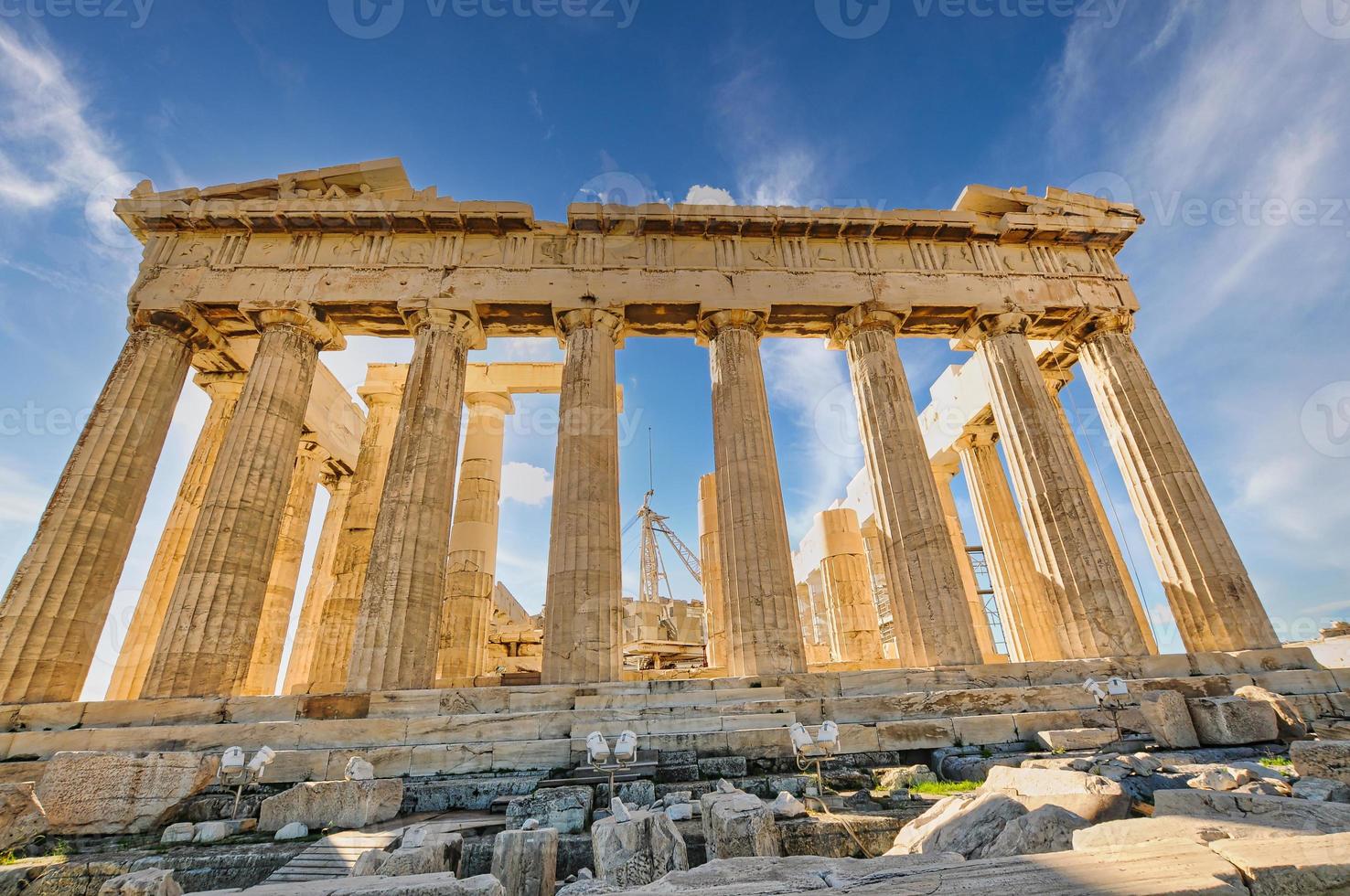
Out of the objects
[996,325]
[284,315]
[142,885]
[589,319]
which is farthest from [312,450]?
[996,325]

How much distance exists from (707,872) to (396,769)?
6649 millimetres

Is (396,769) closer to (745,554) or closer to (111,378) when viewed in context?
(745,554)

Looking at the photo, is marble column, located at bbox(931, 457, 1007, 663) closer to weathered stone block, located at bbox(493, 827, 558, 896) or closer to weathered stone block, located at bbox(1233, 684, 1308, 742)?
weathered stone block, located at bbox(1233, 684, 1308, 742)

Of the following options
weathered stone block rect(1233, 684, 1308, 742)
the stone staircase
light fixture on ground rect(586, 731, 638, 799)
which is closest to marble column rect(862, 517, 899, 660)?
the stone staircase

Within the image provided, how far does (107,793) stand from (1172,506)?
65.9 feet

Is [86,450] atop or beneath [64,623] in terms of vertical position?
atop

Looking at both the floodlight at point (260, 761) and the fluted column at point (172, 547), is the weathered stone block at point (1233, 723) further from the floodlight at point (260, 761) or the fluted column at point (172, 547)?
the fluted column at point (172, 547)

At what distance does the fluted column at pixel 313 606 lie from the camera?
60.1 feet

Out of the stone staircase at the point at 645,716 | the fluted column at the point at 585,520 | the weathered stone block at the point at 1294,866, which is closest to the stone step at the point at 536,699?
the stone staircase at the point at 645,716

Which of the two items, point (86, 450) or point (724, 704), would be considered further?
point (86, 450)

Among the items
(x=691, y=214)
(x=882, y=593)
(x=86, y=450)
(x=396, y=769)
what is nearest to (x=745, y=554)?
(x=396, y=769)

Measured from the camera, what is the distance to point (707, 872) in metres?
3.65

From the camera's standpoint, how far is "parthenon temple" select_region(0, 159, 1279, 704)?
41.7 feet

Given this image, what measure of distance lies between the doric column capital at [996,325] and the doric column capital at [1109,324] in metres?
1.85
